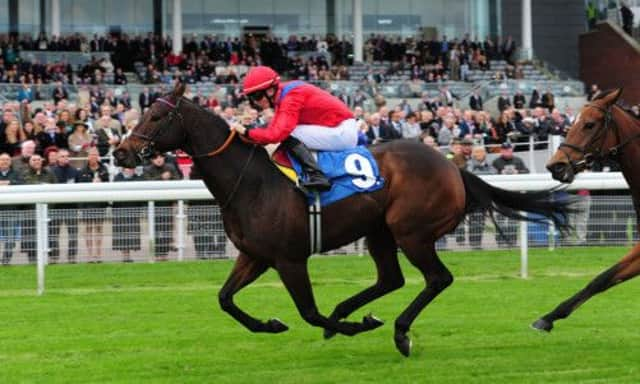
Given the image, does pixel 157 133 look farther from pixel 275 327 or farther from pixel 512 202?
pixel 512 202

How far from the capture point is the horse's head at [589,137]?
8.18 m

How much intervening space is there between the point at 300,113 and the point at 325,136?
226mm

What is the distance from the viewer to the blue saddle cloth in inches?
309

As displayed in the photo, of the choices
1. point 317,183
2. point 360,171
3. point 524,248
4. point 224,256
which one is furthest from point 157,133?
point 524,248

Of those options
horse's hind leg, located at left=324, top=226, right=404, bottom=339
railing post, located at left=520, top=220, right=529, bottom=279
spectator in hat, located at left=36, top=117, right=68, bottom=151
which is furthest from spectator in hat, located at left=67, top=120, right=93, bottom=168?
horse's hind leg, located at left=324, top=226, right=404, bottom=339

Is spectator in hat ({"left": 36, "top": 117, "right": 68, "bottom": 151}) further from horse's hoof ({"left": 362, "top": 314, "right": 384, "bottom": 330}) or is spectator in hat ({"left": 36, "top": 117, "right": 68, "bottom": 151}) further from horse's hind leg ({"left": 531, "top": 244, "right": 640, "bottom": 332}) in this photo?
horse's hind leg ({"left": 531, "top": 244, "right": 640, "bottom": 332})

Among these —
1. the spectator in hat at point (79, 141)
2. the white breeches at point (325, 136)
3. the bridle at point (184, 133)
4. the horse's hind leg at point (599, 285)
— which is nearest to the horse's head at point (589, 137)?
the horse's hind leg at point (599, 285)

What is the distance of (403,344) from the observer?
A: 7832 mm

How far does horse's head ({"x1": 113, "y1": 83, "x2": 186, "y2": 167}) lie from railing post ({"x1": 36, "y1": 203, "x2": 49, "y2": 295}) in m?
4.10

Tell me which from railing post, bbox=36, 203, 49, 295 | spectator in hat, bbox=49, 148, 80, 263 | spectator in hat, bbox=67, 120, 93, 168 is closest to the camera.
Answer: railing post, bbox=36, 203, 49, 295

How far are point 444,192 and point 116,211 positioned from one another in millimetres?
5425

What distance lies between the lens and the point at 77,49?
106ft

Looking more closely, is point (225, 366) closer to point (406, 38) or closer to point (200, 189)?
point (200, 189)

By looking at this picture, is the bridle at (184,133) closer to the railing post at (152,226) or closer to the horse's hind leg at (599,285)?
the horse's hind leg at (599,285)
